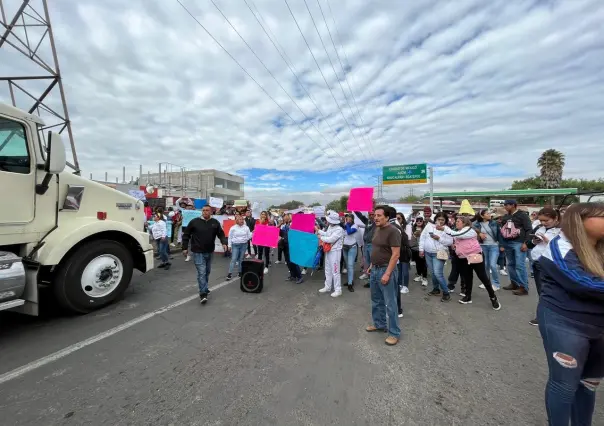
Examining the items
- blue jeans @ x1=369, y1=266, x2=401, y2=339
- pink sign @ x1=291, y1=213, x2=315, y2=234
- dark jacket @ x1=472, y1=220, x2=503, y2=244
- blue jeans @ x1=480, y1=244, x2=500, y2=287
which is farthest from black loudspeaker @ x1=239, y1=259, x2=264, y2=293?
blue jeans @ x1=480, y1=244, x2=500, y2=287

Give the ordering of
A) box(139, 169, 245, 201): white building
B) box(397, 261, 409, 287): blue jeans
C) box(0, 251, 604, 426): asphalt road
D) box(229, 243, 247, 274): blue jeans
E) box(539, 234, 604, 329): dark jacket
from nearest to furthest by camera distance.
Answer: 1. box(539, 234, 604, 329): dark jacket
2. box(0, 251, 604, 426): asphalt road
3. box(397, 261, 409, 287): blue jeans
4. box(229, 243, 247, 274): blue jeans
5. box(139, 169, 245, 201): white building

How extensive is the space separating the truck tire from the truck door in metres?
0.86

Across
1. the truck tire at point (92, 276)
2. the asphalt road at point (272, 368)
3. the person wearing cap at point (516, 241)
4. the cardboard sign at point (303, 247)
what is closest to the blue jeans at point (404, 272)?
the asphalt road at point (272, 368)

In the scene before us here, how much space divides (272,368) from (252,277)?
9.73ft

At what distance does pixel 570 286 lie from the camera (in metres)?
1.64

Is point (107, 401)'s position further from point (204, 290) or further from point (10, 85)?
point (10, 85)

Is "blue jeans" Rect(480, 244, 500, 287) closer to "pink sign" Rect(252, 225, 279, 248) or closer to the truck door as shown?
"pink sign" Rect(252, 225, 279, 248)

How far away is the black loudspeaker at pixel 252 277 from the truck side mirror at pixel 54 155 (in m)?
3.53

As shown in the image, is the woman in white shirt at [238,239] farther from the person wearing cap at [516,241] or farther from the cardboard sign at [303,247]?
the person wearing cap at [516,241]

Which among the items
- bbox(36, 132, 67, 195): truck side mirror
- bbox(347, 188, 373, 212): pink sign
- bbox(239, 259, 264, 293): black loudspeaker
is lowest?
bbox(239, 259, 264, 293): black loudspeaker

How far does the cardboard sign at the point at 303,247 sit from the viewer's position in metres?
6.78

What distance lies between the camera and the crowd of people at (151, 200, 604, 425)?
1.67 metres

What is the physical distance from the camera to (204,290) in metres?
5.06

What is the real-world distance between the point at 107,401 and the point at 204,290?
2.68 m
